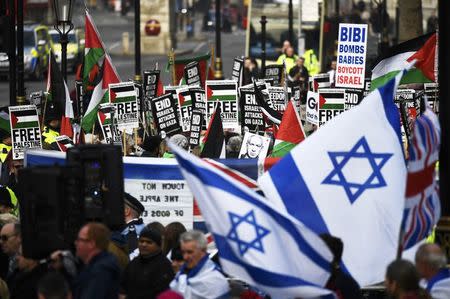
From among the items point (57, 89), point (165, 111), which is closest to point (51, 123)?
point (57, 89)

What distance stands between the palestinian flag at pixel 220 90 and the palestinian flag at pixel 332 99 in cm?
143

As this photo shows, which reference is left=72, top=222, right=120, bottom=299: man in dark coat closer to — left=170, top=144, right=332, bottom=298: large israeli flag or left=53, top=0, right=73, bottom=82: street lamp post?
left=170, top=144, right=332, bottom=298: large israeli flag

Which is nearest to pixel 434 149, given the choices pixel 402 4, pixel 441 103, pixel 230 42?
pixel 441 103

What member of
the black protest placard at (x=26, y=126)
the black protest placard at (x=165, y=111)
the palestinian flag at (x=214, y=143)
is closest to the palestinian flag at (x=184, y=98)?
the black protest placard at (x=165, y=111)

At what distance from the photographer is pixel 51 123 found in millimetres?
21719

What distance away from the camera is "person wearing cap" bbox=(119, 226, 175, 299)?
10.9 m

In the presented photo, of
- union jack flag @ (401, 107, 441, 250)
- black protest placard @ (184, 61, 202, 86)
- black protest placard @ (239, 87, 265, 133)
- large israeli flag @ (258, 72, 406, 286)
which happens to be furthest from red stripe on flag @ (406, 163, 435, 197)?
black protest placard @ (184, 61, 202, 86)

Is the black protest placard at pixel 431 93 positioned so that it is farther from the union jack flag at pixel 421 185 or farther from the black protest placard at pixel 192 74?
the union jack flag at pixel 421 185

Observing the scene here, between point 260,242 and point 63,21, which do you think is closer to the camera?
point 260,242

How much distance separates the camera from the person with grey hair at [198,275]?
32.5ft

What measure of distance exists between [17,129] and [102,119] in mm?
1712

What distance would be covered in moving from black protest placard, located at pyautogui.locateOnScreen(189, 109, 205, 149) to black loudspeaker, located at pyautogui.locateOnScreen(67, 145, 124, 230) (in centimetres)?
754

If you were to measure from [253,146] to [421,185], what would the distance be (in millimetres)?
7295

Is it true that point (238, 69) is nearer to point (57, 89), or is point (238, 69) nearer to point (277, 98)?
point (277, 98)
